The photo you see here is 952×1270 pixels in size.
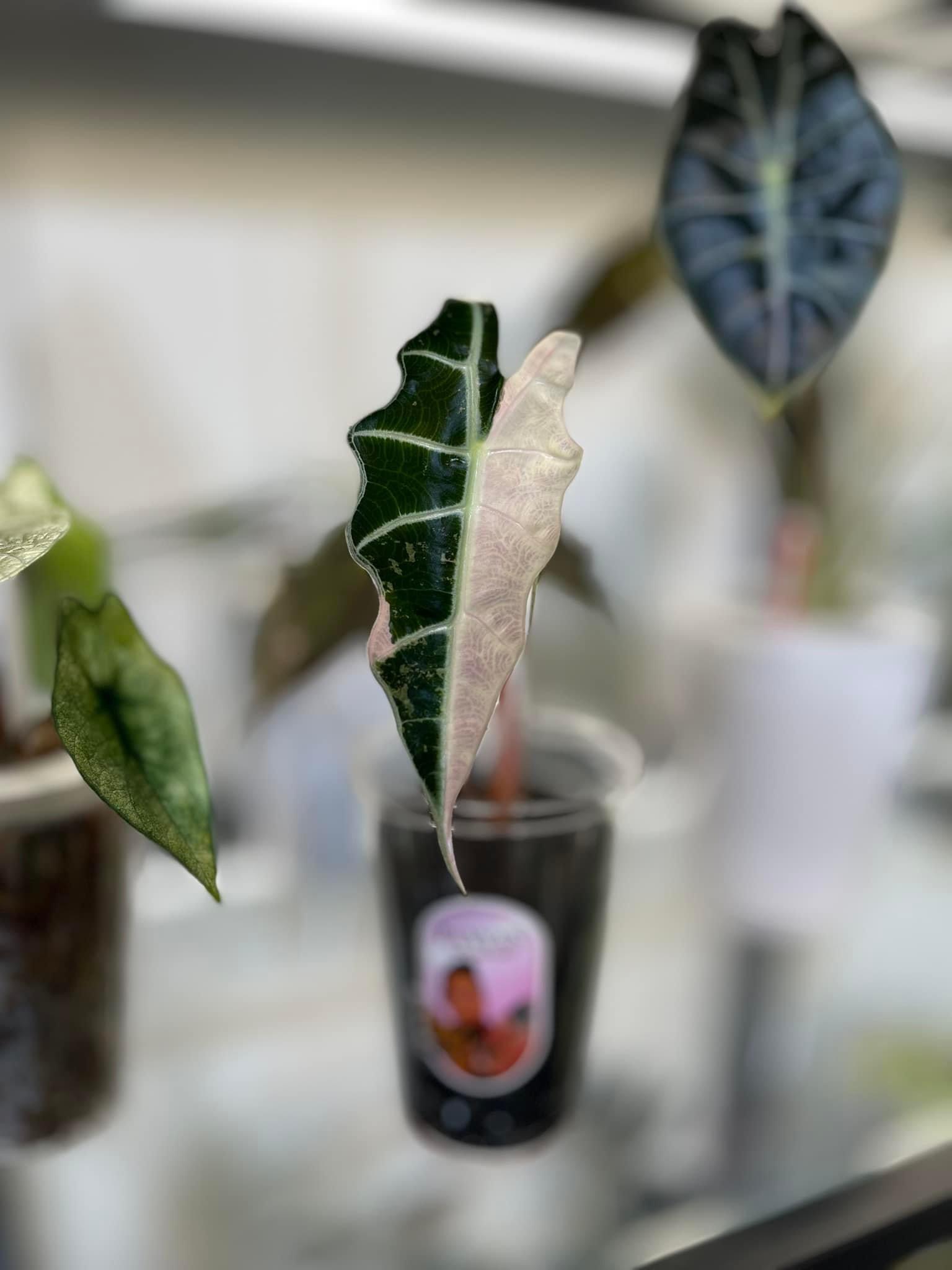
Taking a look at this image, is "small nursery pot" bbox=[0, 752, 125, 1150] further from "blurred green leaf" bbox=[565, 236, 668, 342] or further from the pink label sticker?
"blurred green leaf" bbox=[565, 236, 668, 342]

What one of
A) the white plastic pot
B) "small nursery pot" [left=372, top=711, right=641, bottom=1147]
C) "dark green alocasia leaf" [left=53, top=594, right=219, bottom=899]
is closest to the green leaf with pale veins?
"dark green alocasia leaf" [left=53, top=594, right=219, bottom=899]

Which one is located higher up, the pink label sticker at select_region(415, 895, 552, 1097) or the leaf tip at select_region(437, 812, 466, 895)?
the leaf tip at select_region(437, 812, 466, 895)

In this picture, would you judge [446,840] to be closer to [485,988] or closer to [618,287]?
[485,988]

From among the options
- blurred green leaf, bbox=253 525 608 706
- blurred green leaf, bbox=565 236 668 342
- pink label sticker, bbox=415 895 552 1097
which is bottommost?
pink label sticker, bbox=415 895 552 1097

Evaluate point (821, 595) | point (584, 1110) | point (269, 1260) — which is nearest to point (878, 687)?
point (821, 595)

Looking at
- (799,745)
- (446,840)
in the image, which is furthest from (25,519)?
(799,745)

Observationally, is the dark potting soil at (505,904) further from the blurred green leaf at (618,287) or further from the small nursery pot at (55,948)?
the blurred green leaf at (618,287)

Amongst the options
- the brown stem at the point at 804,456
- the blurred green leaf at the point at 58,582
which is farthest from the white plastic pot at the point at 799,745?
the blurred green leaf at the point at 58,582
